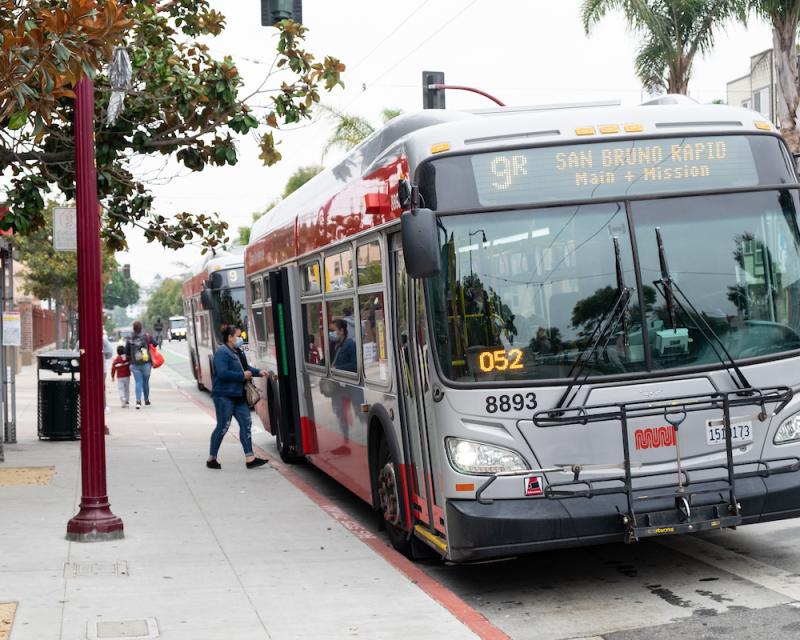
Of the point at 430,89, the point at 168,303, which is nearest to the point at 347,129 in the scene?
the point at 430,89

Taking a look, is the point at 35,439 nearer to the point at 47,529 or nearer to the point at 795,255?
the point at 47,529

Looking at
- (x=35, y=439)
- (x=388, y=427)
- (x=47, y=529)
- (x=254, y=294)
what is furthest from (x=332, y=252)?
(x=35, y=439)

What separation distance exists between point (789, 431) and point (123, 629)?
168 inches

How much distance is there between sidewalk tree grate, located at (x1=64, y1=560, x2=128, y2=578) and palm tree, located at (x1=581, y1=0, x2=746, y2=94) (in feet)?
63.3

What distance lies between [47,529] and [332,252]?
11.2ft

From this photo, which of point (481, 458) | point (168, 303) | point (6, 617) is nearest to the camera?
point (6, 617)

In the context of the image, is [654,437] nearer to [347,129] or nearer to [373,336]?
[373,336]

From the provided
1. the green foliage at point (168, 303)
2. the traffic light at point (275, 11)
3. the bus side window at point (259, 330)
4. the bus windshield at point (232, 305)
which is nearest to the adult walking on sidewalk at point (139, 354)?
the bus windshield at point (232, 305)

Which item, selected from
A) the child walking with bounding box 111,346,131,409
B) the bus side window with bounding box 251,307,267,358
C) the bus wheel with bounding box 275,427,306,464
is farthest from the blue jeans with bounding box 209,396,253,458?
the child walking with bounding box 111,346,131,409

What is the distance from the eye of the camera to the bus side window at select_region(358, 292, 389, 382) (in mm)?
8695

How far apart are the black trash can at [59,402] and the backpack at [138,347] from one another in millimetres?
6453

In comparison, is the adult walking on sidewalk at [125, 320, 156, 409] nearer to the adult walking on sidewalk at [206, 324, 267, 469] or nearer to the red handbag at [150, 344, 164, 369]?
the red handbag at [150, 344, 164, 369]

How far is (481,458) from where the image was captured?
23.6ft

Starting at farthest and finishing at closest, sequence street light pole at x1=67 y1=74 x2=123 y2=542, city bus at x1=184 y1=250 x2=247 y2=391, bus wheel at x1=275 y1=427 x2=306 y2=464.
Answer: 1. city bus at x1=184 y1=250 x2=247 y2=391
2. bus wheel at x1=275 y1=427 x2=306 y2=464
3. street light pole at x1=67 y1=74 x2=123 y2=542
